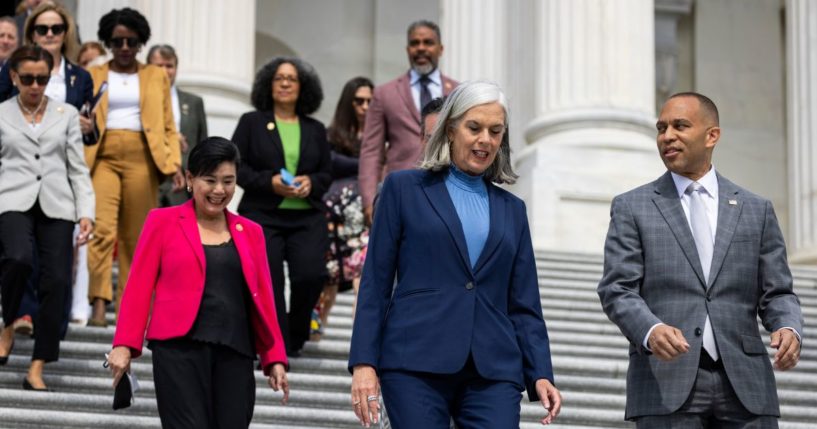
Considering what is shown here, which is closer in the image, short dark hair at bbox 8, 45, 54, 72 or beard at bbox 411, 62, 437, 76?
short dark hair at bbox 8, 45, 54, 72

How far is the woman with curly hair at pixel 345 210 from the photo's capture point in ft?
34.3

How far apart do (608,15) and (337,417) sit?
7755mm

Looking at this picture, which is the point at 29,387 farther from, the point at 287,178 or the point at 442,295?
the point at 442,295

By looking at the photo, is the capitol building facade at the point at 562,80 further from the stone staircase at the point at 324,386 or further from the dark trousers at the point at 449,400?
the dark trousers at the point at 449,400

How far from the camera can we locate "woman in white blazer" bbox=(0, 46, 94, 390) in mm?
8938

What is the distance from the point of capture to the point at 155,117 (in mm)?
10508

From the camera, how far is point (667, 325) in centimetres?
595

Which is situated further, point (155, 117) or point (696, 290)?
point (155, 117)

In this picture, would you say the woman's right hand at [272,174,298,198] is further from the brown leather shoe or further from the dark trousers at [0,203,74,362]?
the brown leather shoe

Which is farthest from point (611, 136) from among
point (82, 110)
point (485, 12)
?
point (82, 110)

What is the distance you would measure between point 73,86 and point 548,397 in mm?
5347

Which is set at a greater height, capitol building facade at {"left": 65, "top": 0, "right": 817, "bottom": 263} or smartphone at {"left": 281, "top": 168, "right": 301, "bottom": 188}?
capitol building facade at {"left": 65, "top": 0, "right": 817, "bottom": 263}

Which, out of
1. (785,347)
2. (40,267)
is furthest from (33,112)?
(785,347)

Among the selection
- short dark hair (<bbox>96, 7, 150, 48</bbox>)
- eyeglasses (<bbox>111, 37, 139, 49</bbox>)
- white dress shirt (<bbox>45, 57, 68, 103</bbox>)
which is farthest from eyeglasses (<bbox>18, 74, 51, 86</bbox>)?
eyeglasses (<bbox>111, 37, 139, 49</bbox>)
